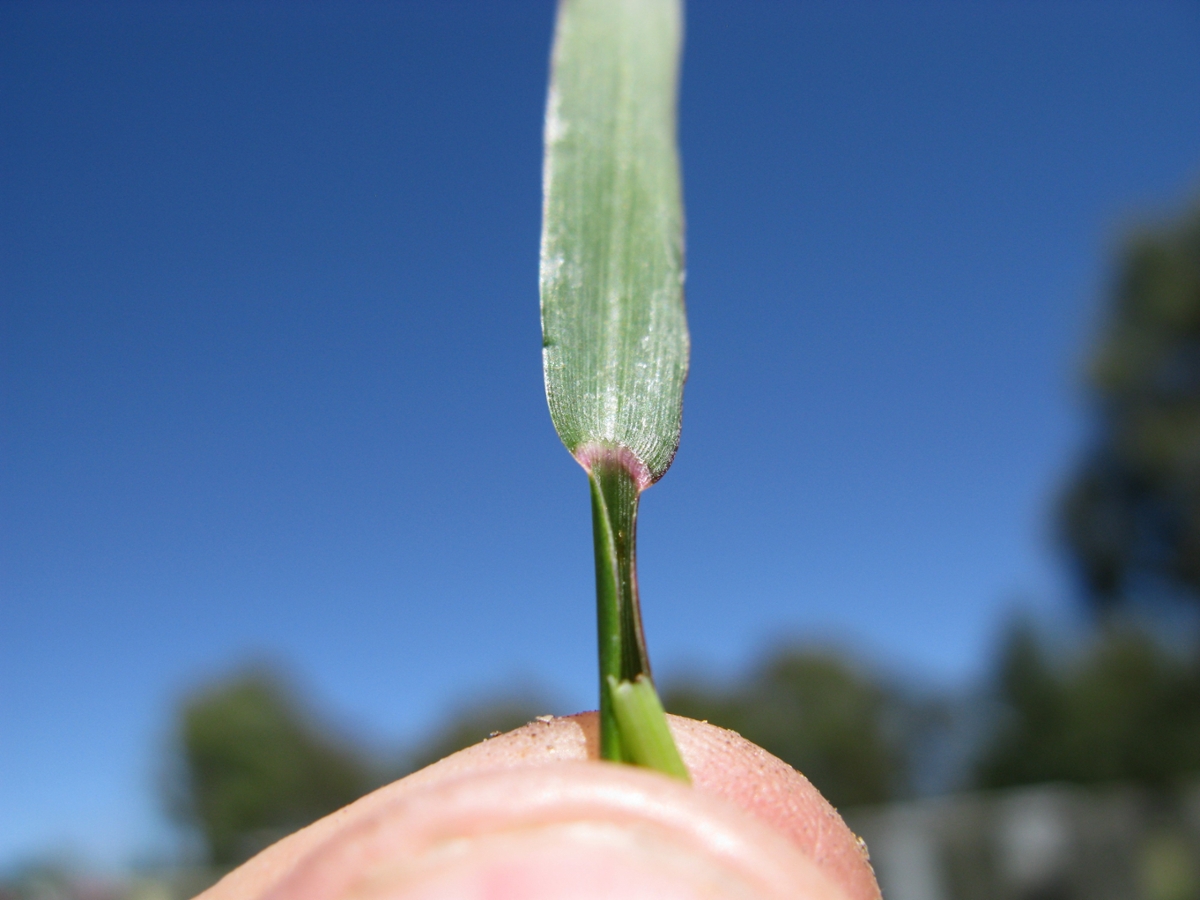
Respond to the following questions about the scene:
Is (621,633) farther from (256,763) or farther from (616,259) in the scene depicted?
(256,763)

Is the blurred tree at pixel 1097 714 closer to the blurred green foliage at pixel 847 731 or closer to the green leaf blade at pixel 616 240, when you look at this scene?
the blurred green foliage at pixel 847 731

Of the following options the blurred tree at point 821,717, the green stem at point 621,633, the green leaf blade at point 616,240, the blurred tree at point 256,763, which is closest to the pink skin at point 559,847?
the green stem at point 621,633

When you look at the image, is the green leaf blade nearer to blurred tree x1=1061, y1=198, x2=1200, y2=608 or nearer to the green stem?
the green stem

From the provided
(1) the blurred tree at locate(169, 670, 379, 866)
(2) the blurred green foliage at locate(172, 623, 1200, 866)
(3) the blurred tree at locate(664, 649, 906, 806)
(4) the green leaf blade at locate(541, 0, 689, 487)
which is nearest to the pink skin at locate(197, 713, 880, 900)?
(4) the green leaf blade at locate(541, 0, 689, 487)

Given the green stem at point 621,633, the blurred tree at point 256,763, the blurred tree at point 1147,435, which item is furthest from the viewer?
the blurred tree at point 256,763

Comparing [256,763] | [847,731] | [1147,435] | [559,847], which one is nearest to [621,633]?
[559,847]

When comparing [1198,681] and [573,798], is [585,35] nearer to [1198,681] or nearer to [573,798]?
[573,798]
